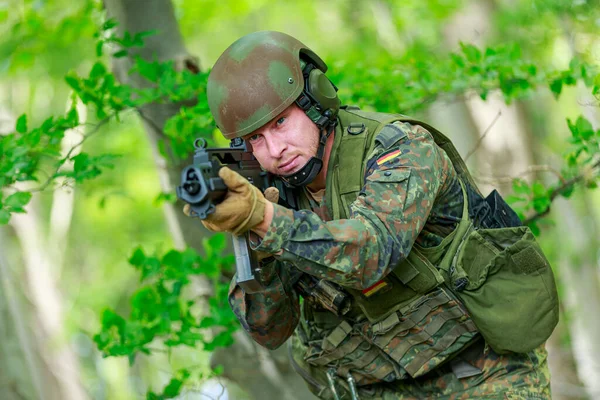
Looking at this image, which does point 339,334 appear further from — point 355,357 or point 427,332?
point 427,332

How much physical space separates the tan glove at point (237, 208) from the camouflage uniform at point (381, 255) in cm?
7

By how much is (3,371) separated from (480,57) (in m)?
4.42

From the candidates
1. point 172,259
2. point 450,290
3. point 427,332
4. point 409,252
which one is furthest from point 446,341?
point 172,259

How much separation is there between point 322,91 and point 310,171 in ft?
1.17

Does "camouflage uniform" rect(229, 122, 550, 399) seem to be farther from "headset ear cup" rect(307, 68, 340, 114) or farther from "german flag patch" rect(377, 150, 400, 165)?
"headset ear cup" rect(307, 68, 340, 114)

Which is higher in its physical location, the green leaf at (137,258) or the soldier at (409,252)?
the soldier at (409,252)

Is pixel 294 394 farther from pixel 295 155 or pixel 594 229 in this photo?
pixel 594 229

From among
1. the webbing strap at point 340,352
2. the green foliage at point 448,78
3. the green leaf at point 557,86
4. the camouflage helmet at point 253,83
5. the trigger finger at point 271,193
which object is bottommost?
the webbing strap at point 340,352

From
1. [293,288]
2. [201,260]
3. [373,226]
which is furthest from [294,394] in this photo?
[373,226]

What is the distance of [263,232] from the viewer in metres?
2.39

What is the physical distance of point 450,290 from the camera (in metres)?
3.15

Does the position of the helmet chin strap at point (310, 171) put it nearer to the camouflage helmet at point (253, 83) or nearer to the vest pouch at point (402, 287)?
the camouflage helmet at point (253, 83)

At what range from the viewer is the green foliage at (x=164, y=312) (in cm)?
413

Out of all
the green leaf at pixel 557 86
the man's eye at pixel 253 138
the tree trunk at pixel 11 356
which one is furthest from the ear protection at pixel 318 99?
the tree trunk at pixel 11 356
